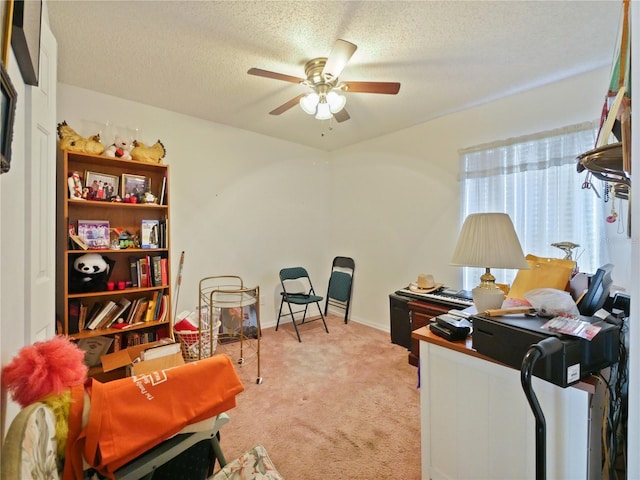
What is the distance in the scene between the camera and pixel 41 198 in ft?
4.37

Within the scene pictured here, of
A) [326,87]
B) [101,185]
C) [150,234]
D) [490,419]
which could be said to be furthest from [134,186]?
[490,419]

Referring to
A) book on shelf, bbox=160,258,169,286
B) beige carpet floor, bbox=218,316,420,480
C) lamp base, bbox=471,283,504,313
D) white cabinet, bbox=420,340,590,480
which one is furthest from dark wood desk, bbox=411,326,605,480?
book on shelf, bbox=160,258,169,286

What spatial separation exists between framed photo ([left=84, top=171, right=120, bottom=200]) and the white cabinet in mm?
2776

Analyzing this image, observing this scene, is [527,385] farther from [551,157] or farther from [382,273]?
[382,273]

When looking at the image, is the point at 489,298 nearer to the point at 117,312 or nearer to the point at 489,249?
the point at 489,249

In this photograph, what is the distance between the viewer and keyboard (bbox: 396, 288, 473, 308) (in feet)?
8.02

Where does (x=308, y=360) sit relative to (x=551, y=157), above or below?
below

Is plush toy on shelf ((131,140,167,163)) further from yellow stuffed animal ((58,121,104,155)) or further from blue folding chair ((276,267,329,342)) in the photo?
blue folding chair ((276,267,329,342))

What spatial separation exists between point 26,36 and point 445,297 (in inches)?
112

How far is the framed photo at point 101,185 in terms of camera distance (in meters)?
2.46

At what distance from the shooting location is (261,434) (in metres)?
1.82

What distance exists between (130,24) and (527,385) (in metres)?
2.57

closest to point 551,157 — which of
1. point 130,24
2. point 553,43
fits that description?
point 553,43

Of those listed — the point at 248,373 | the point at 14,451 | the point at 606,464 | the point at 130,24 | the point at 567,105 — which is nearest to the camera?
the point at 14,451
